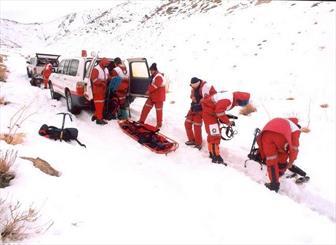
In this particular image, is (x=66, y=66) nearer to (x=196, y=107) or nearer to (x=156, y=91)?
(x=156, y=91)

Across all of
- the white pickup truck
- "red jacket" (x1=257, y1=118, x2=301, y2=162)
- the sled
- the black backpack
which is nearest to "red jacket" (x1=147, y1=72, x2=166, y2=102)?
the white pickup truck

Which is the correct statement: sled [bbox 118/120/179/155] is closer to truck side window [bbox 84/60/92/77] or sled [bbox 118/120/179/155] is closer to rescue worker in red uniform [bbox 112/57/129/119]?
rescue worker in red uniform [bbox 112/57/129/119]

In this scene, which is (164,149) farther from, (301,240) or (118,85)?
(301,240)

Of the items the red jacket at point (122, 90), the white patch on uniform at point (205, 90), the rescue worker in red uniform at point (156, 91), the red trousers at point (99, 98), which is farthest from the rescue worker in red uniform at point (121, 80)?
the white patch on uniform at point (205, 90)

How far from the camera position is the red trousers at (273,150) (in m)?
6.60

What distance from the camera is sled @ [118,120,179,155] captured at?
8359 mm

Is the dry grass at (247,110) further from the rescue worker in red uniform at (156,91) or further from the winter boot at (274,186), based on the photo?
the winter boot at (274,186)

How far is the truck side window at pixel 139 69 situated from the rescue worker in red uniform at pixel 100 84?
76cm

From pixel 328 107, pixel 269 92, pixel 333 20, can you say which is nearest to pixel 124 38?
pixel 333 20

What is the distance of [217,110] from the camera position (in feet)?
24.4

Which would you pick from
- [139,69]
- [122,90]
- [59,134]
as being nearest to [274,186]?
[59,134]

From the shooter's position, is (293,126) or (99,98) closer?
(293,126)

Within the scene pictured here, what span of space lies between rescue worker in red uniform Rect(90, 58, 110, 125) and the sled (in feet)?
2.12

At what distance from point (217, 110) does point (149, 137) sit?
206 centimetres
